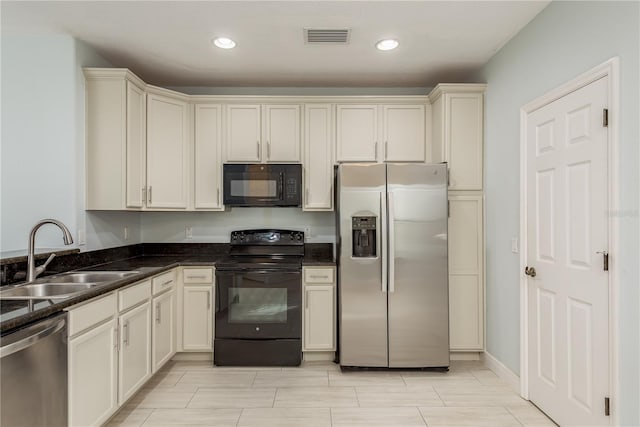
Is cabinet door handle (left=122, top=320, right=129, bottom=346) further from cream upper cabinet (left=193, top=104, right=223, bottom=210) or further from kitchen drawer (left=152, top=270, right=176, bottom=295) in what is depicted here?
cream upper cabinet (left=193, top=104, right=223, bottom=210)

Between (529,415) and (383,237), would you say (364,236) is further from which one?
(529,415)

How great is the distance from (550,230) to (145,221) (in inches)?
144

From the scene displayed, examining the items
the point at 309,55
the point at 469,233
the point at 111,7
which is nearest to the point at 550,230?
the point at 469,233

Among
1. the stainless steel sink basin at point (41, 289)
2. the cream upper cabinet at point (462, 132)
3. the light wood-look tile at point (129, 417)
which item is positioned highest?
the cream upper cabinet at point (462, 132)

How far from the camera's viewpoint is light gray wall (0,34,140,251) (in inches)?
103

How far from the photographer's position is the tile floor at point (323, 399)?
89.5 inches

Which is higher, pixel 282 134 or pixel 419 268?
pixel 282 134

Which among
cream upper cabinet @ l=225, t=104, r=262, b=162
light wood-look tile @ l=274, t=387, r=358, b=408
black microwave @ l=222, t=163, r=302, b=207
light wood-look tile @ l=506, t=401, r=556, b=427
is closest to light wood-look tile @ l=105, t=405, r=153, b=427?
light wood-look tile @ l=274, t=387, r=358, b=408

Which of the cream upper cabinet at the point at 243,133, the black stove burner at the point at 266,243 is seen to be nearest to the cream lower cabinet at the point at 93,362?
the black stove burner at the point at 266,243

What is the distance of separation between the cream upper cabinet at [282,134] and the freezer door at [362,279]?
2.37ft

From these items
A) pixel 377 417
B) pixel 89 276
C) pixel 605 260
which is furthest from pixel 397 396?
pixel 89 276

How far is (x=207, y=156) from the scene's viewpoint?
3443mm

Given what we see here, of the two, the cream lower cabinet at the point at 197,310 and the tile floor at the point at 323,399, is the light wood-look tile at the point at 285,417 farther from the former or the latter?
the cream lower cabinet at the point at 197,310

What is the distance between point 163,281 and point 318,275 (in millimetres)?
1295
